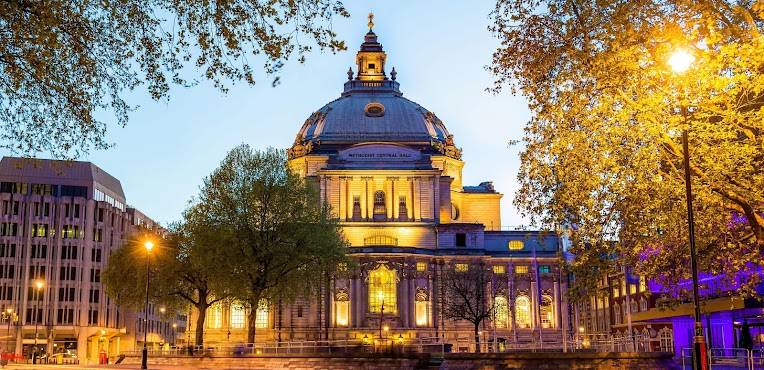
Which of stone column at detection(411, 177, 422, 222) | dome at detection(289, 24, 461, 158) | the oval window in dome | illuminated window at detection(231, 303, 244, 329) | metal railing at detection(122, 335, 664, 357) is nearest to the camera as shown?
metal railing at detection(122, 335, 664, 357)

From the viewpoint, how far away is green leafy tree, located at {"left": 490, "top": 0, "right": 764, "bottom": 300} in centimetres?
2633

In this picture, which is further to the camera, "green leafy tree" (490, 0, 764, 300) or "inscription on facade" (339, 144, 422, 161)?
"inscription on facade" (339, 144, 422, 161)

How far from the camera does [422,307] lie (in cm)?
11706

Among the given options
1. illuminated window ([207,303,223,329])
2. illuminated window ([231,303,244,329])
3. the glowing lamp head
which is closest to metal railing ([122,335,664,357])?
the glowing lamp head

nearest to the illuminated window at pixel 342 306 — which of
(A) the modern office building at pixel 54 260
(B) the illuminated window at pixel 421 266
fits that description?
(B) the illuminated window at pixel 421 266

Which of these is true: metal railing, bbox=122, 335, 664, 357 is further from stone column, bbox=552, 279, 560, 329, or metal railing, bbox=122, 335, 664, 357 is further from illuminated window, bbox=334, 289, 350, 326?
stone column, bbox=552, 279, 560, 329

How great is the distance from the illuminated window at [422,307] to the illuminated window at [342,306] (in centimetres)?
914

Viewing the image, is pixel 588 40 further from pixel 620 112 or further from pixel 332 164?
pixel 332 164

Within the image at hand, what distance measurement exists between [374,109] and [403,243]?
25379mm

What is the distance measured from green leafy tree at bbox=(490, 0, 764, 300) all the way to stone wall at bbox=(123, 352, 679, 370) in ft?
31.3

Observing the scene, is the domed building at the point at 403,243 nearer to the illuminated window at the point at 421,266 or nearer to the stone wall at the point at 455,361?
the illuminated window at the point at 421,266

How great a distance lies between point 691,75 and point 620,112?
2658mm

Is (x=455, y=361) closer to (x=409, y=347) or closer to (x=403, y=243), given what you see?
(x=409, y=347)

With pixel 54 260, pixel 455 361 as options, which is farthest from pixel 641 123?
pixel 54 260
